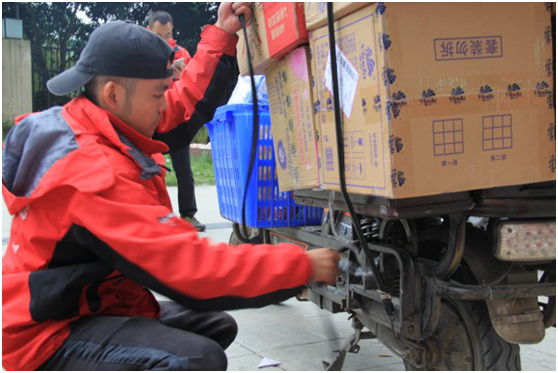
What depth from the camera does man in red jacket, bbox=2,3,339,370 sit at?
1.85 m

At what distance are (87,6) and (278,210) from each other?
14733 millimetres

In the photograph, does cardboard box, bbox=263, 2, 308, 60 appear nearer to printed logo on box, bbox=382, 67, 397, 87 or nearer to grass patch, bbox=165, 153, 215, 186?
printed logo on box, bbox=382, 67, 397, 87

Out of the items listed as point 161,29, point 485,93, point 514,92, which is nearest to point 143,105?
point 485,93

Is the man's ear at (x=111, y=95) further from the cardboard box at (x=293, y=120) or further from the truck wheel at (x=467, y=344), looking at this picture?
the truck wheel at (x=467, y=344)

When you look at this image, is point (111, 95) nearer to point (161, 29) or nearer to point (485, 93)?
point (485, 93)

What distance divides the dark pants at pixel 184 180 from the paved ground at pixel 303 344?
2.63 m

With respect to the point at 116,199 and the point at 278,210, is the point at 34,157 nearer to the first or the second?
the point at 116,199

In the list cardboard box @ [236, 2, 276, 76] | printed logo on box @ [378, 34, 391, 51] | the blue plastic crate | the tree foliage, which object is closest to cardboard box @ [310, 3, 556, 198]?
printed logo on box @ [378, 34, 391, 51]

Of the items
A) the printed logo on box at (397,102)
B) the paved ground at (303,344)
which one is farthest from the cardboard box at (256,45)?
the paved ground at (303,344)

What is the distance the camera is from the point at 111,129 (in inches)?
78.5

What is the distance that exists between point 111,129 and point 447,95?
1132 millimetres

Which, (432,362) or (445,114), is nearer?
(445,114)

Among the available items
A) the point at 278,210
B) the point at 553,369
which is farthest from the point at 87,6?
the point at 553,369

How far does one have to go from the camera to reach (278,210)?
394 cm
